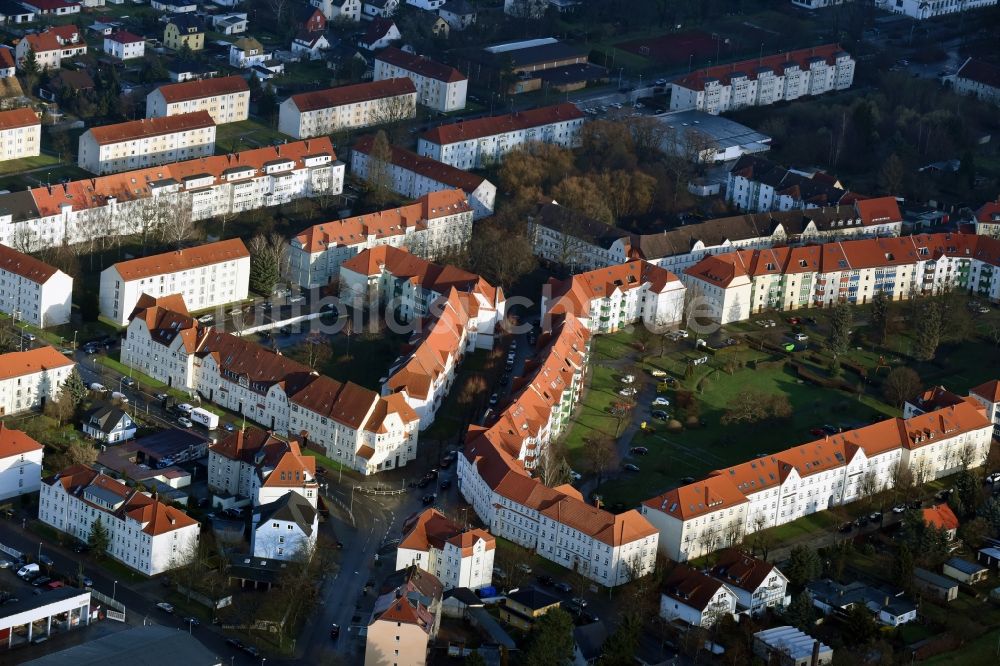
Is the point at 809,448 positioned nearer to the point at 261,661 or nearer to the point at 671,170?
the point at 261,661

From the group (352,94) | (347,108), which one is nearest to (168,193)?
(347,108)

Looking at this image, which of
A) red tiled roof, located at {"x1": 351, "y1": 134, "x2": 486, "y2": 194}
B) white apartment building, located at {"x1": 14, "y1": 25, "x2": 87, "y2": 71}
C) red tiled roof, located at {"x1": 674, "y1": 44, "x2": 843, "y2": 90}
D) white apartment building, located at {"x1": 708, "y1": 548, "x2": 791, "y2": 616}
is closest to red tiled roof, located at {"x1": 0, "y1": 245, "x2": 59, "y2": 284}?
red tiled roof, located at {"x1": 351, "y1": 134, "x2": 486, "y2": 194}

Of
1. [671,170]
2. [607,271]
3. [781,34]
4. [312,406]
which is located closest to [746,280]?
[607,271]

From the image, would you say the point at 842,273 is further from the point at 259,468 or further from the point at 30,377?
the point at 30,377

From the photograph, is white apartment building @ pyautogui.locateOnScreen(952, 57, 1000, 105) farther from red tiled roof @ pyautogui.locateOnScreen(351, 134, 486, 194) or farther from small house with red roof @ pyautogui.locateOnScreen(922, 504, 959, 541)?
small house with red roof @ pyautogui.locateOnScreen(922, 504, 959, 541)

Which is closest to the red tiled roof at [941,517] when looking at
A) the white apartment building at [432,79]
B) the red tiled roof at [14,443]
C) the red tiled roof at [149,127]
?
the red tiled roof at [14,443]
